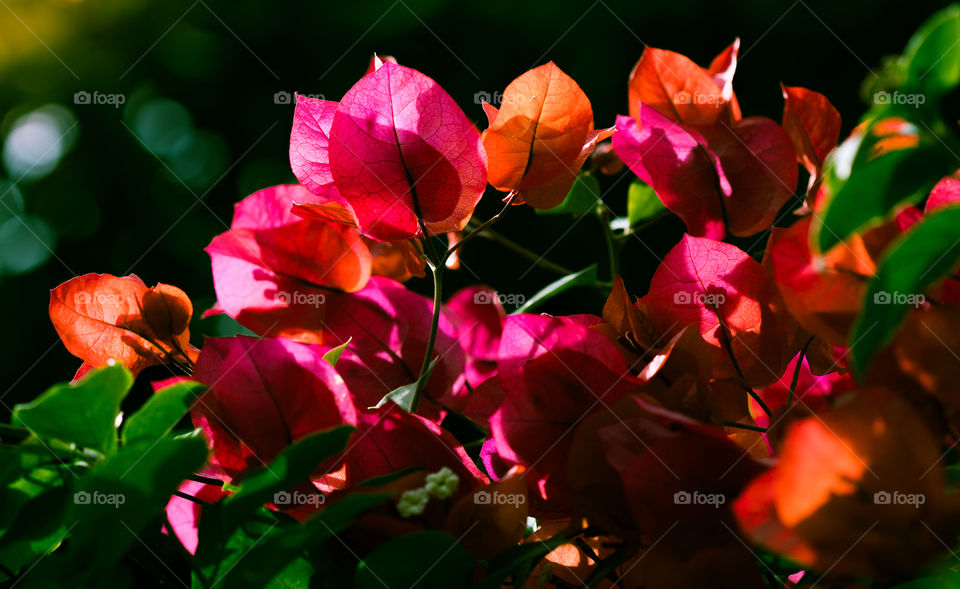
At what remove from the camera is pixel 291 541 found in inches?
7.8

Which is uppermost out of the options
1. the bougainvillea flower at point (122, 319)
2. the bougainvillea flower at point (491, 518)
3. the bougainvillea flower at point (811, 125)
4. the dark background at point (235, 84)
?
the dark background at point (235, 84)

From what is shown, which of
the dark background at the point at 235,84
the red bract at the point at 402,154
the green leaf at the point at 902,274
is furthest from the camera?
the dark background at the point at 235,84

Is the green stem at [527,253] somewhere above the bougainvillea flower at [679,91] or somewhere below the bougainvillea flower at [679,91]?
below

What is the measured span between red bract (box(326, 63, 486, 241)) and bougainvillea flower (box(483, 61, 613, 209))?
0.07 feet

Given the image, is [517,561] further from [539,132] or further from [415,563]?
[539,132]

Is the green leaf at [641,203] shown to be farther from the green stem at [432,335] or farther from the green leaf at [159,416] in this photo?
the green leaf at [159,416]

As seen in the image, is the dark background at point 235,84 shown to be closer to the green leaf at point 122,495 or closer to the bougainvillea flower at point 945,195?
the bougainvillea flower at point 945,195

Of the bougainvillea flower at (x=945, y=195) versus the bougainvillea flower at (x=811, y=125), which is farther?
the bougainvillea flower at (x=811, y=125)

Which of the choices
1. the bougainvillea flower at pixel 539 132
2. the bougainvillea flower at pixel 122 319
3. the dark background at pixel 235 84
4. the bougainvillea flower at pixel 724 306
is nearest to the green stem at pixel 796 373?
the bougainvillea flower at pixel 724 306

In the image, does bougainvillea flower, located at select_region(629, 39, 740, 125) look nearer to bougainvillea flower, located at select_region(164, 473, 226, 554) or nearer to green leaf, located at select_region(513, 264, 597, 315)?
green leaf, located at select_region(513, 264, 597, 315)

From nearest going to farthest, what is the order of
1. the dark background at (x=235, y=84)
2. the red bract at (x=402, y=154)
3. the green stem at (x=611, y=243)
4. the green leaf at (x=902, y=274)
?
the green leaf at (x=902, y=274)
the red bract at (x=402, y=154)
the green stem at (x=611, y=243)
the dark background at (x=235, y=84)

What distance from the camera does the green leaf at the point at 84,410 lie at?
0.19 meters

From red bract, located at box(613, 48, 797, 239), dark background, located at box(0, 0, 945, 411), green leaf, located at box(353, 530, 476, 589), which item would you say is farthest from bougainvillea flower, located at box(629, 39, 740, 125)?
dark background, located at box(0, 0, 945, 411)

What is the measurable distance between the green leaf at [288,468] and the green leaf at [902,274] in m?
0.12
